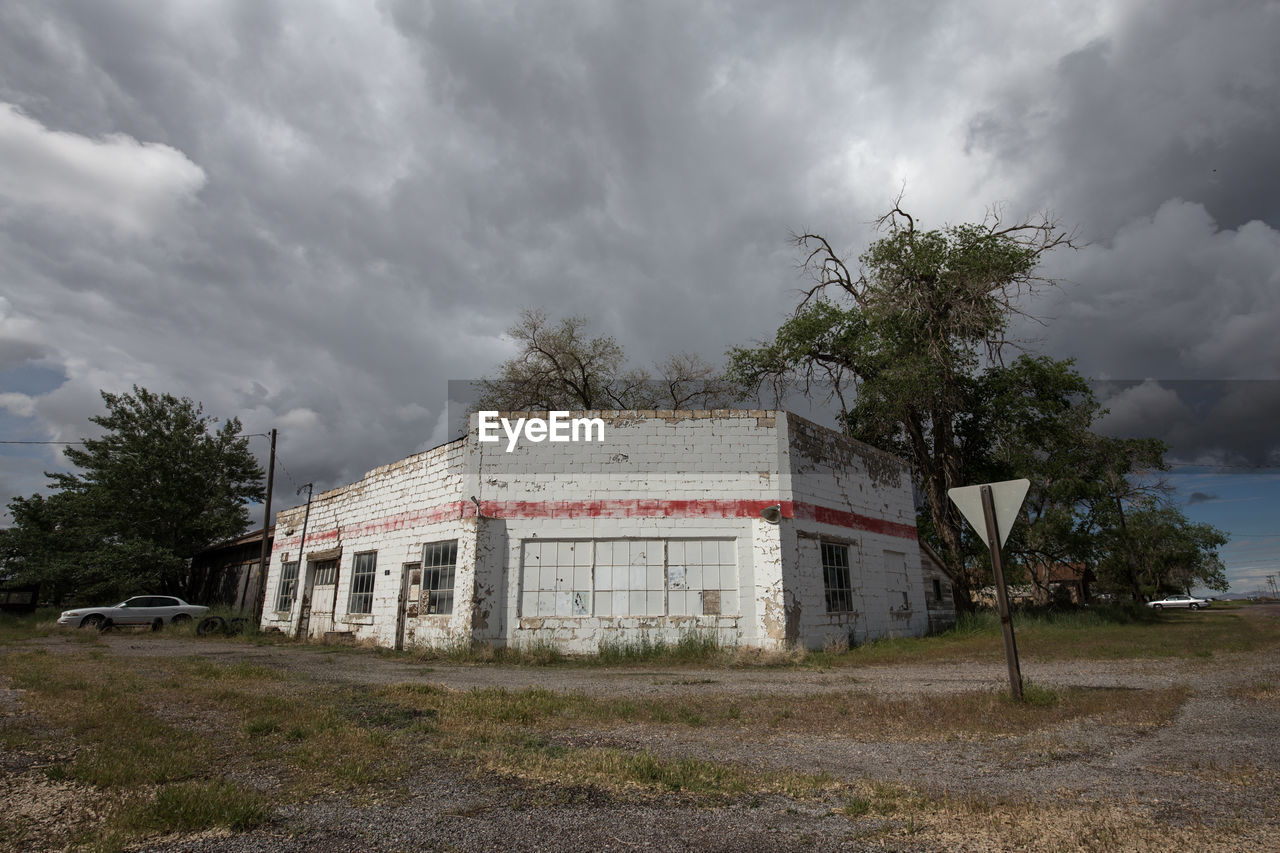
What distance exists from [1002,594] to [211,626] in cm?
2210

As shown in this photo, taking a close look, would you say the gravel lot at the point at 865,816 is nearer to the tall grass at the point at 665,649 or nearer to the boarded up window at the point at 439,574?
the tall grass at the point at 665,649

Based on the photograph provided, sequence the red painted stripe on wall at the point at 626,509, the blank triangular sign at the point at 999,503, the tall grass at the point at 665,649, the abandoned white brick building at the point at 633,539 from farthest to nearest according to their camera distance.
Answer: the red painted stripe on wall at the point at 626,509
the abandoned white brick building at the point at 633,539
the tall grass at the point at 665,649
the blank triangular sign at the point at 999,503

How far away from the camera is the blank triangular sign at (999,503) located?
7.15 metres

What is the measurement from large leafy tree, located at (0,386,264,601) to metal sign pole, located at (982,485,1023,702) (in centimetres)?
3326

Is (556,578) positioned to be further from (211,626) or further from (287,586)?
(211,626)

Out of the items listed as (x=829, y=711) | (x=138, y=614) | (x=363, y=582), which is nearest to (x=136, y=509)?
(x=138, y=614)

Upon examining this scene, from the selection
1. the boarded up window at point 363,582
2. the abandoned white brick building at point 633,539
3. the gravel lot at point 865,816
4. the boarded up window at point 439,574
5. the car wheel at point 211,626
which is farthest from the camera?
the car wheel at point 211,626

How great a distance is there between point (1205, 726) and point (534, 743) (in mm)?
5775

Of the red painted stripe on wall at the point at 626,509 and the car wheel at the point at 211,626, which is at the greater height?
the red painted stripe on wall at the point at 626,509

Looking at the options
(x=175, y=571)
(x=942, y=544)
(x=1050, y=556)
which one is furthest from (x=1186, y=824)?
(x=175, y=571)

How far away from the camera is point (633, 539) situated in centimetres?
1373

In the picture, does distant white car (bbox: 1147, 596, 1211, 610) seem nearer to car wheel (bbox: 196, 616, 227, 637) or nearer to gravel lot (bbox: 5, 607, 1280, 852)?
gravel lot (bbox: 5, 607, 1280, 852)

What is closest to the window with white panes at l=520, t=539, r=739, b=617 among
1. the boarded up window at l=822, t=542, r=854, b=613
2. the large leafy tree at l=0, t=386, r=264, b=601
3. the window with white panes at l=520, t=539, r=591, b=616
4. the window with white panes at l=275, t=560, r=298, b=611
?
the window with white panes at l=520, t=539, r=591, b=616

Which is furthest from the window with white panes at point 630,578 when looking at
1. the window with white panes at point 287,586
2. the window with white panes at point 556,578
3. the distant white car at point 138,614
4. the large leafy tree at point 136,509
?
the large leafy tree at point 136,509
